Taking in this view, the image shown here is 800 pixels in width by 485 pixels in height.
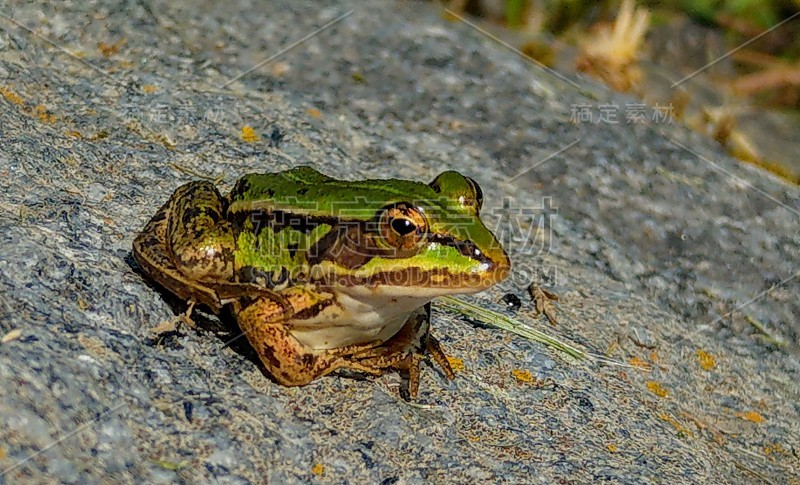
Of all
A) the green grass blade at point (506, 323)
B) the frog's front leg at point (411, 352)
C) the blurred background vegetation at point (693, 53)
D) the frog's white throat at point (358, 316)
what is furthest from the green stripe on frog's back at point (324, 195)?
the blurred background vegetation at point (693, 53)

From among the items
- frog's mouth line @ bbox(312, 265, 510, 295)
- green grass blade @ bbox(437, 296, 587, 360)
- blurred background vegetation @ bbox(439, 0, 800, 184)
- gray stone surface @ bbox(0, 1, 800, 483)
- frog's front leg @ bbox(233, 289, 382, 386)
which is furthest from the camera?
blurred background vegetation @ bbox(439, 0, 800, 184)

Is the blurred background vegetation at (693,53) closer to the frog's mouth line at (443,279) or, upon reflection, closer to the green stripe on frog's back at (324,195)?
the green stripe on frog's back at (324,195)

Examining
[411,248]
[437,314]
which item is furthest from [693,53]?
[411,248]

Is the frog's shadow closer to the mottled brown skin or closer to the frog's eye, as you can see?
the mottled brown skin

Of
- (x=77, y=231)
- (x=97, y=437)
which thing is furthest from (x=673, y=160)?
(x=97, y=437)

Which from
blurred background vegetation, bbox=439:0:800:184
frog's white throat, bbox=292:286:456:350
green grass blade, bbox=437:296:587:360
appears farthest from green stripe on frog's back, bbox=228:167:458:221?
blurred background vegetation, bbox=439:0:800:184

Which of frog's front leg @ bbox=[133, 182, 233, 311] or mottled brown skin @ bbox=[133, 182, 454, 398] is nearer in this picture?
mottled brown skin @ bbox=[133, 182, 454, 398]

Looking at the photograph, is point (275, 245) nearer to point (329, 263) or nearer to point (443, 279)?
point (329, 263)
